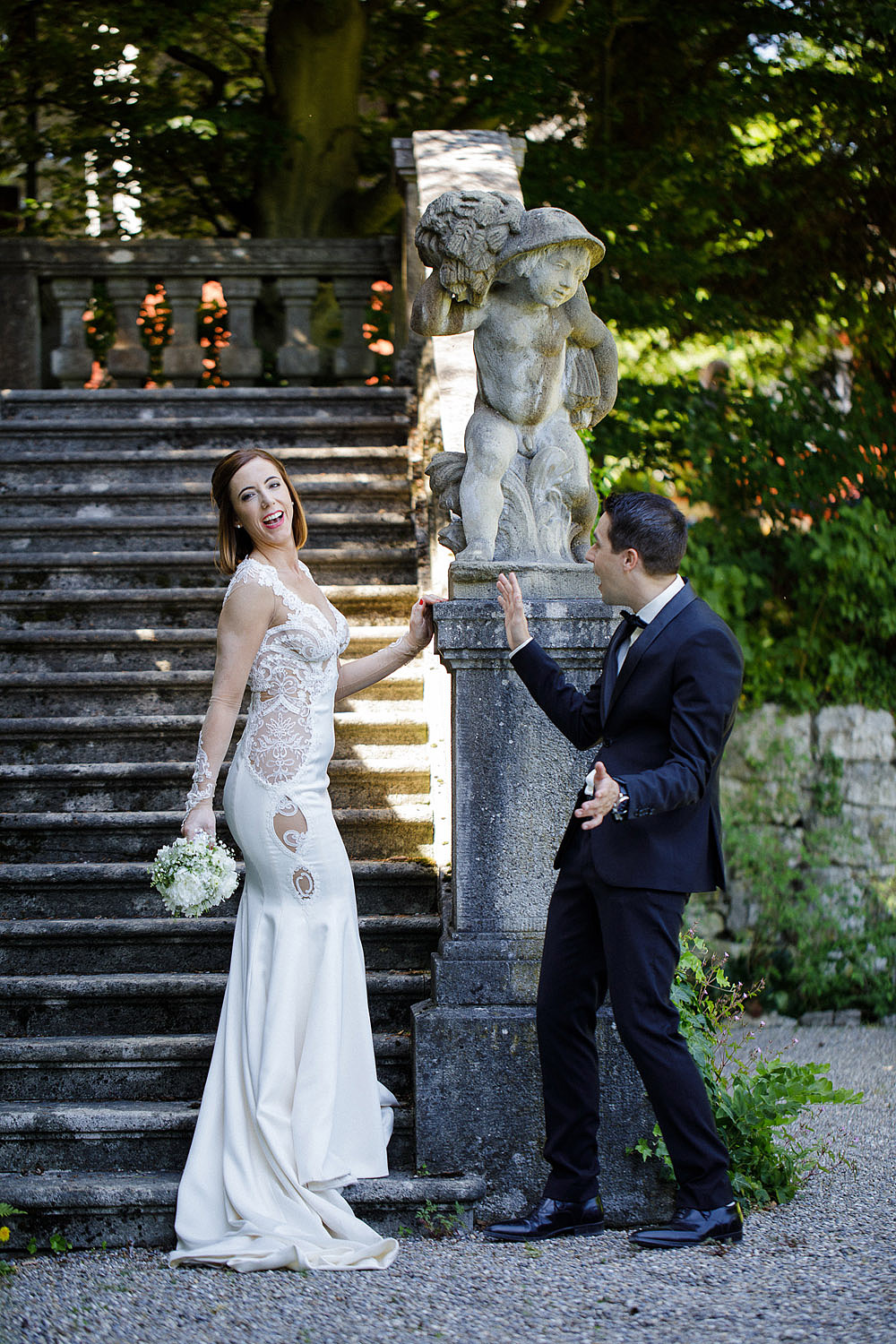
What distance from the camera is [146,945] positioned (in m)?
4.49

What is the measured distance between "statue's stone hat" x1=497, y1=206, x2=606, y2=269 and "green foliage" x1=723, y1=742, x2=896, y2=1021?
4.83 m

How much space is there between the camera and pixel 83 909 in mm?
4676

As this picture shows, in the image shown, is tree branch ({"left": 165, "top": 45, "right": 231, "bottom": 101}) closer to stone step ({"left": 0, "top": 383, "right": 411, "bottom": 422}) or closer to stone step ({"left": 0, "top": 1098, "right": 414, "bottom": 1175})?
stone step ({"left": 0, "top": 383, "right": 411, "bottom": 422})

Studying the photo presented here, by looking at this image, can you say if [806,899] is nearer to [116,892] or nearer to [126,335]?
[116,892]

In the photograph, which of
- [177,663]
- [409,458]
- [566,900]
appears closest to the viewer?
[566,900]

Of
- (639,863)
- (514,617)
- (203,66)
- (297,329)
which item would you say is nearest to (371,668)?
(514,617)

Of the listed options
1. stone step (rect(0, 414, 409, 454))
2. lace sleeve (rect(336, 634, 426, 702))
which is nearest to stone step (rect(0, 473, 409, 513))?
stone step (rect(0, 414, 409, 454))

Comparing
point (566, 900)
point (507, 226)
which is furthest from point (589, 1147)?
point (507, 226)

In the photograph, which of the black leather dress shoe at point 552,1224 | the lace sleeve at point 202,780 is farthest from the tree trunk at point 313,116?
the black leather dress shoe at point 552,1224

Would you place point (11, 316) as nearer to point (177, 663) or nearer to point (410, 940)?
point (177, 663)

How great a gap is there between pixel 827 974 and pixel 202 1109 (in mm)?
5053

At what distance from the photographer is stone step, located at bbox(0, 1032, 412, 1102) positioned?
4.10 meters

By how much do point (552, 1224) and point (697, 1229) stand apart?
0.39m

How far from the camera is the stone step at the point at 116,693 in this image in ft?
18.1
